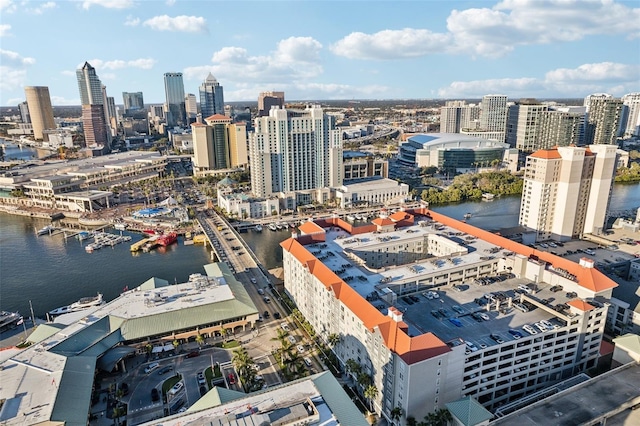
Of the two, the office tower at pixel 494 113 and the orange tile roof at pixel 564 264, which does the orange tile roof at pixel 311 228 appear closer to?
the orange tile roof at pixel 564 264

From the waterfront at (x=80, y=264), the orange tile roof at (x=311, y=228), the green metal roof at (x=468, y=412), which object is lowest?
the waterfront at (x=80, y=264)

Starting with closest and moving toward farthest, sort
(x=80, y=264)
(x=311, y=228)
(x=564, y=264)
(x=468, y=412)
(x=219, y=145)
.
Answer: (x=468, y=412), (x=564, y=264), (x=311, y=228), (x=80, y=264), (x=219, y=145)

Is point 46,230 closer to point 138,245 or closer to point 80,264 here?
point 80,264

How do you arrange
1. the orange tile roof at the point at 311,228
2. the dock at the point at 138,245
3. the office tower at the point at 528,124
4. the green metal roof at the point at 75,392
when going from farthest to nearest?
the office tower at the point at 528,124, the dock at the point at 138,245, the orange tile roof at the point at 311,228, the green metal roof at the point at 75,392

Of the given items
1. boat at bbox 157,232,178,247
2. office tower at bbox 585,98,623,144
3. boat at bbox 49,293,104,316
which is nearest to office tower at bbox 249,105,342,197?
boat at bbox 157,232,178,247

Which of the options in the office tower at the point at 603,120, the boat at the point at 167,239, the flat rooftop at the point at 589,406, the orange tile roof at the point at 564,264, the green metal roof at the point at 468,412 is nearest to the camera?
the green metal roof at the point at 468,412

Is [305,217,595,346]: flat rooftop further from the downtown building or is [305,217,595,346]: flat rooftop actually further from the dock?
the downtown building

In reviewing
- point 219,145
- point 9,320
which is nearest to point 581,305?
point 9,320

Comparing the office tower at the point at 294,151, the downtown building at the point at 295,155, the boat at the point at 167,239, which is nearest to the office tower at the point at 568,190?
the downtown building at the point at 295,155
